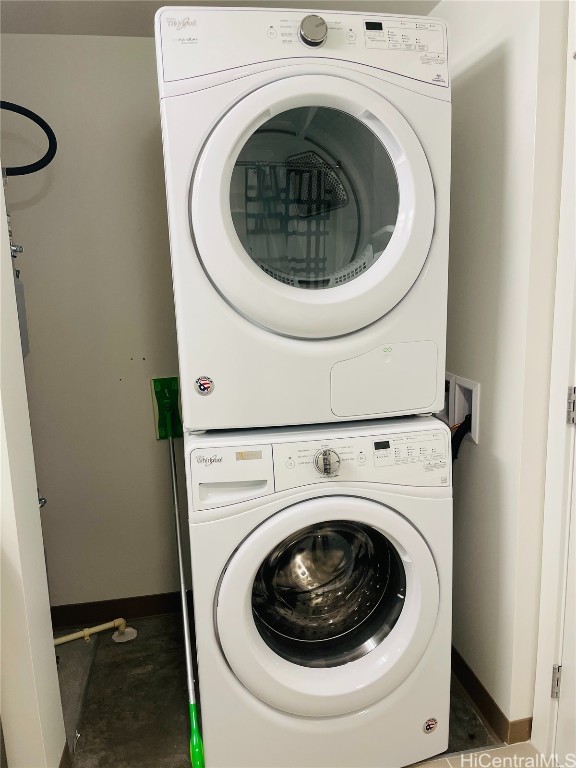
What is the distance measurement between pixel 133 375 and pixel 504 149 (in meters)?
1.40

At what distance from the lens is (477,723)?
169 cm

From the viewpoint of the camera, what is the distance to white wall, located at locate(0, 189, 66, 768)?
1260 millimetres

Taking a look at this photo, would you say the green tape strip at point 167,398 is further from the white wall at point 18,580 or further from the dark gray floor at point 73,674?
the dark gray floor at point 73,674

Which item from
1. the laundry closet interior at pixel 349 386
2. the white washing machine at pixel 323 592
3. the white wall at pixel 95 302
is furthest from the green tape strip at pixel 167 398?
the white washing machine at pixel 323 592

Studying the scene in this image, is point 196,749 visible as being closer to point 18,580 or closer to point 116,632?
point 18,580

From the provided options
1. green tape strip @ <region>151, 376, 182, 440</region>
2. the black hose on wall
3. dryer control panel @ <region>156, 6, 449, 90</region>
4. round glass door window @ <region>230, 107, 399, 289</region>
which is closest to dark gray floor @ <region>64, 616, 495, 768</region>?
green tape strip @ <region>151, 376, 182, 440</region>

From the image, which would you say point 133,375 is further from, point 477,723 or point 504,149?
point 477,723

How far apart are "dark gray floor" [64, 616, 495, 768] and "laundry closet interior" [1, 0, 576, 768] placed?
0.03ft

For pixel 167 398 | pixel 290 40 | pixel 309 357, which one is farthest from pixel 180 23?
pixel 167 398

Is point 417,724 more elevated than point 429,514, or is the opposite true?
point 429,514

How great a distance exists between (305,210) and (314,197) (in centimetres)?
4

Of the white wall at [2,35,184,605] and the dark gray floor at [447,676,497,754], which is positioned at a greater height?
the white wall at [2,35,184,605]

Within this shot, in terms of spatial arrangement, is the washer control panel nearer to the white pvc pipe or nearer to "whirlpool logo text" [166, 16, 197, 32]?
"whirlpool logo text" [166, 16, 197, 32]

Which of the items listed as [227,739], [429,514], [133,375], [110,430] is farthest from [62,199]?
[227,739]
